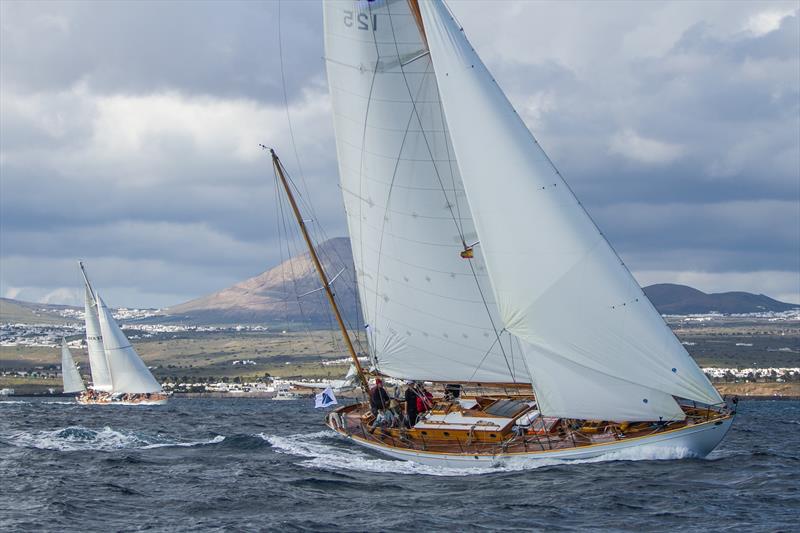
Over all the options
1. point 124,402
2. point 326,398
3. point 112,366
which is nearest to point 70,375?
point 124,402

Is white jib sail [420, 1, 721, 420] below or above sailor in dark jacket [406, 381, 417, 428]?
above

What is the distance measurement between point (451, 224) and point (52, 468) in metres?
27.1

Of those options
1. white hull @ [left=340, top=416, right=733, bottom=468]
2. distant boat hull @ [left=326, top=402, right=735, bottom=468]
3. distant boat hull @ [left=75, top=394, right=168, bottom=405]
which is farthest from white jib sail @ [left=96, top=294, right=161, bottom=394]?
white hull @ [left=340, top=416, right=733, bottom=468]

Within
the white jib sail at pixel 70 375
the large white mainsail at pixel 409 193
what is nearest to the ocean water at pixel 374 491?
the large white mainsail at pixel 409 193

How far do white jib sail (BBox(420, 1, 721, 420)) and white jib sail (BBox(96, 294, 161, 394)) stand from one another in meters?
117

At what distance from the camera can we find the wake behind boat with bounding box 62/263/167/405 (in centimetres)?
16138

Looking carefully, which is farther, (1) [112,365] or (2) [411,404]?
(1) [112,365]

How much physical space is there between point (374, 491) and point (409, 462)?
9444 millimetres

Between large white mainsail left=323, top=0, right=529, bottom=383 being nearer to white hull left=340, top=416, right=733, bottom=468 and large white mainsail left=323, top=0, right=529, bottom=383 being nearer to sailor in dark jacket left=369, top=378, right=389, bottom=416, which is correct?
sailor in dark jacket left=369, top=378, right=389, bottom=416

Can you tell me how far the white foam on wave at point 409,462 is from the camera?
5134cm

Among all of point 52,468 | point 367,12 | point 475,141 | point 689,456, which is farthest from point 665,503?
point 52,468

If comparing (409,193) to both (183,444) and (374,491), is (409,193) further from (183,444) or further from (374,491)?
(183,444)

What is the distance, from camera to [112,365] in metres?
166

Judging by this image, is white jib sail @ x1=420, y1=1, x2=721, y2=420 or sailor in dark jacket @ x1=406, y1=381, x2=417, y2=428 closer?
white jib sail @ x1=420, y1=1, x2=721, y2=420
